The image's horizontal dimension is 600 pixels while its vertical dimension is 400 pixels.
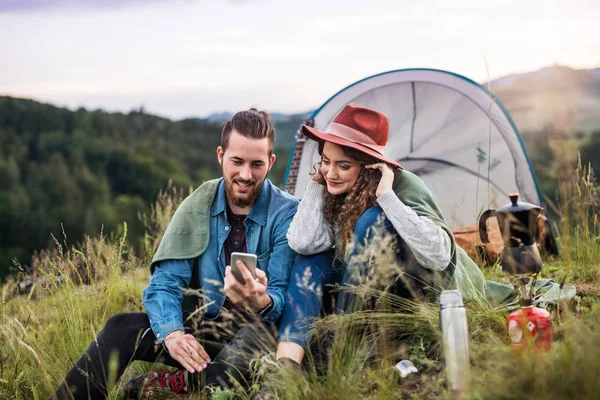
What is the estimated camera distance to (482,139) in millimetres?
6039

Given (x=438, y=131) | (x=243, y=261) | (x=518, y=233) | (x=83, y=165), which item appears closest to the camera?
(x=243, y=261)

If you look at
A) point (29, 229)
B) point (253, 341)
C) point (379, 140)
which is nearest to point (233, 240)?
point (253, 341)

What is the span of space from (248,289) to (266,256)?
0.59 meters

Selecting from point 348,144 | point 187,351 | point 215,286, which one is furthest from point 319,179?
point 187,351

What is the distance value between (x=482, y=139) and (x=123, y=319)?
4.21 meters

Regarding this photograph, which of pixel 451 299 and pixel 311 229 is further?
pixel 311 229

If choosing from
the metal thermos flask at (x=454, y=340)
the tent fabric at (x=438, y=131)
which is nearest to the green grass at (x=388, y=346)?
the metal thermos flask at (x=454, y=340)

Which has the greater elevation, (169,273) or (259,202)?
(259,202)

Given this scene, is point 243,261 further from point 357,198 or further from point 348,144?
point 348,144

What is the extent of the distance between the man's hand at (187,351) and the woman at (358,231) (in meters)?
0.35

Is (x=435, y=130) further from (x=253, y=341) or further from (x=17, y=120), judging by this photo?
(x=17, y=120)

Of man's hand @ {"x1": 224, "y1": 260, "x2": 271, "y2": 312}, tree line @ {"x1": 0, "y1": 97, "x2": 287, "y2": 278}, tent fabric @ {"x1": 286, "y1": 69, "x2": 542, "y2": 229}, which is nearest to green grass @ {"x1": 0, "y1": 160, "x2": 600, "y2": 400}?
man's hand @ {"x1": 224, "y1": 260, "x2": 271, "y2": 312}

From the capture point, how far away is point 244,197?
10.3 ft

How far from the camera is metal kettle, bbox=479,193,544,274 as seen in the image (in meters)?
3.97
